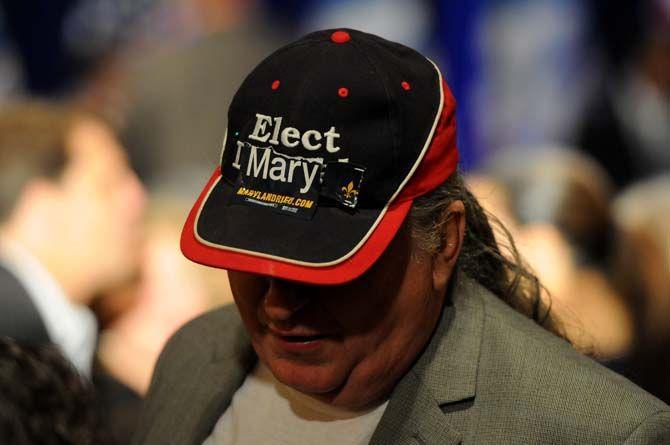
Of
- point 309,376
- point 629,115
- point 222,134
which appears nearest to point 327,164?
point 309,376

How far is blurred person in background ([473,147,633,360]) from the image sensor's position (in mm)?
3551

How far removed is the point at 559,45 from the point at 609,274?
1.11m

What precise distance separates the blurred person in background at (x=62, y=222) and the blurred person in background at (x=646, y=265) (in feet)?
5.62

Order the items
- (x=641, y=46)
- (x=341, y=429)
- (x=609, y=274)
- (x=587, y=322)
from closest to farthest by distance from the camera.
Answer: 1. (x=341, y=429)
2. (x=587, y=322)
3. (x=609, y=274)
4. (x=641, y=46)

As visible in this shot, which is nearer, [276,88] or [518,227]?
[276,88]

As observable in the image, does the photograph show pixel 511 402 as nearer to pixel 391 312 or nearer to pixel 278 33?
pixel 391 312

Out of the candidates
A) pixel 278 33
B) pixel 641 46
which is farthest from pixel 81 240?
pixel 641 46

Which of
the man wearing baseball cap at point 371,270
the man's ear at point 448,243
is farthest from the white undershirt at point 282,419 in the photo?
the man's ear at point 448,243

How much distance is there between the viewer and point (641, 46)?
4.25 metres

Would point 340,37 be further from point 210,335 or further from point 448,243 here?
point 210,335

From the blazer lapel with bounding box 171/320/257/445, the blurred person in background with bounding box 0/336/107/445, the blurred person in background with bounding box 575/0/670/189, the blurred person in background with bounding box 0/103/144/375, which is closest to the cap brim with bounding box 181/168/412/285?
the blurred person in background with bounding box 0/336/107/445

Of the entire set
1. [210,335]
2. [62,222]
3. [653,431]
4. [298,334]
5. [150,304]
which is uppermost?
[298,334]

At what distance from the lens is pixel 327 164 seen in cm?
153

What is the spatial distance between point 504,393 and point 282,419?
1.27 feet
